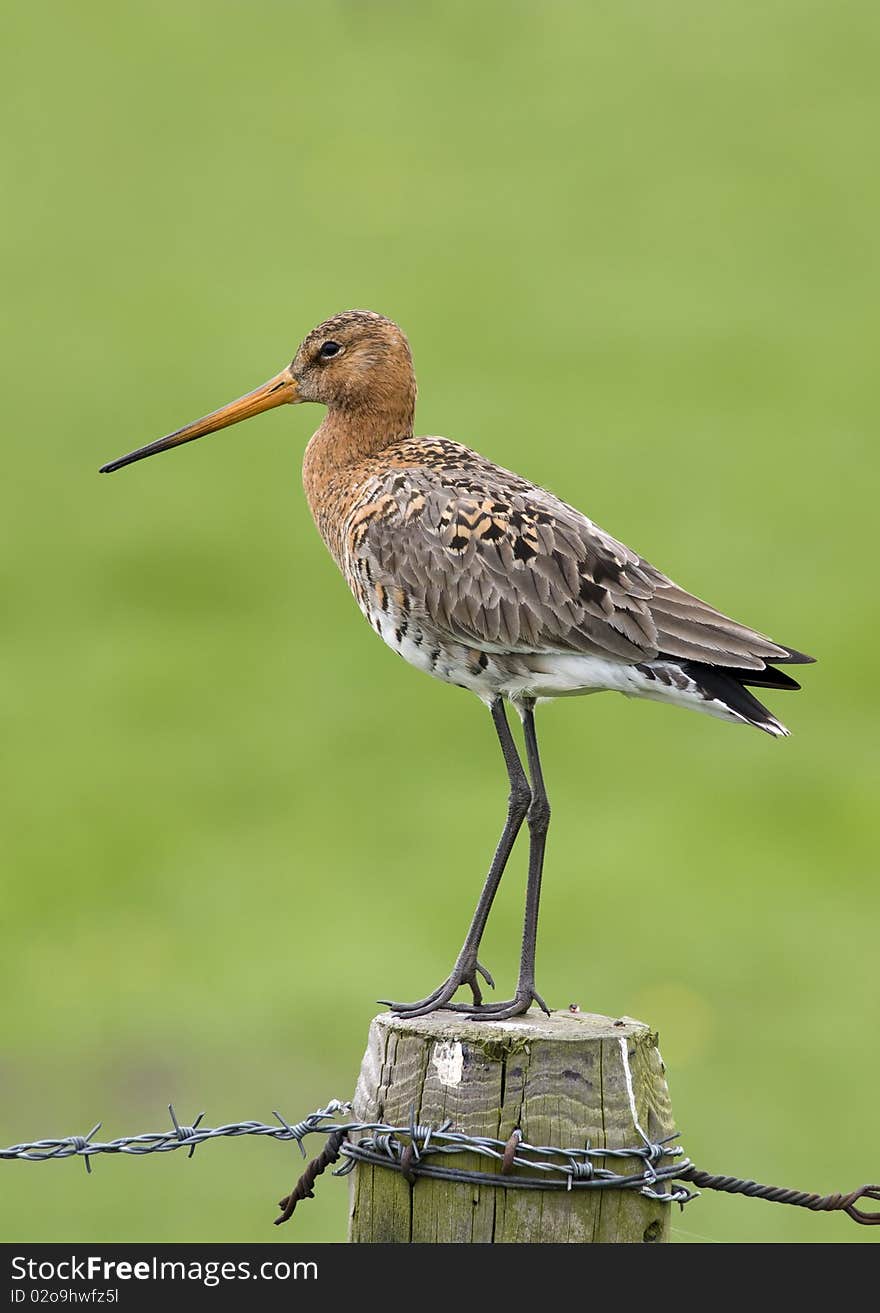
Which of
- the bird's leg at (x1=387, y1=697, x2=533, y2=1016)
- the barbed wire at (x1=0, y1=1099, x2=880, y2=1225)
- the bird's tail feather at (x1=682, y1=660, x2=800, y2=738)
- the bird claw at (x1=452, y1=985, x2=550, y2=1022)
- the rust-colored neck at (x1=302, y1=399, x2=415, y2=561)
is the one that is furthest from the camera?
the rust-colored neck at (x1=302, y1=399, x2=415, y2=561)

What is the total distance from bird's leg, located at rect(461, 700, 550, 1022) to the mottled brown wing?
0.33m

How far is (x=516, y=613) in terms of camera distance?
625 centimetres

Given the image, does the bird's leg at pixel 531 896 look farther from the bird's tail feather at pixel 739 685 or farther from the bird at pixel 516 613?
the bird's tail feather at pixel 739 685

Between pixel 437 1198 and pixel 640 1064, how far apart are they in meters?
0.61

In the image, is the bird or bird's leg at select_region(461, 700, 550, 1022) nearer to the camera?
bird's leg at select_region(461, 700, 550, 1022)

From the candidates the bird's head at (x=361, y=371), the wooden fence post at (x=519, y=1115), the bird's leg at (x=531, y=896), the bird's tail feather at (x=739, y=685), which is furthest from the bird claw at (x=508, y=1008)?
the bird's head at (x=361, y=371)

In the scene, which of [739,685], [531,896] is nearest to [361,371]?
[739,685]

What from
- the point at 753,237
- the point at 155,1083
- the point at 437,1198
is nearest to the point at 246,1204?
the point at 155,1083

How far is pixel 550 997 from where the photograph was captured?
15086 millimetres

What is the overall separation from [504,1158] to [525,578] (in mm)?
2170

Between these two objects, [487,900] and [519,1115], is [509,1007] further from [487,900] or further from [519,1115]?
[519,1115]

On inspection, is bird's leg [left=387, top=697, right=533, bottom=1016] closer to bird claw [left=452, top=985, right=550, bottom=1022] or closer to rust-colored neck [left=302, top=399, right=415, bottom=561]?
bird claw [left=452, top=985, right=550, bottom=1022]

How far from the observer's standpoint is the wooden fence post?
15.6ft

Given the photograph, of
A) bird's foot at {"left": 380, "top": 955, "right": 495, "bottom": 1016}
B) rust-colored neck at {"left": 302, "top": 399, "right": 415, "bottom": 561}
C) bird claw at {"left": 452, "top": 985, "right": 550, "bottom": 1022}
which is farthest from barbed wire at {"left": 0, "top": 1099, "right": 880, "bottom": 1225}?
rust-colored neck at {"left": 302, "top": 399, "right": 415, "bottom": 561}
